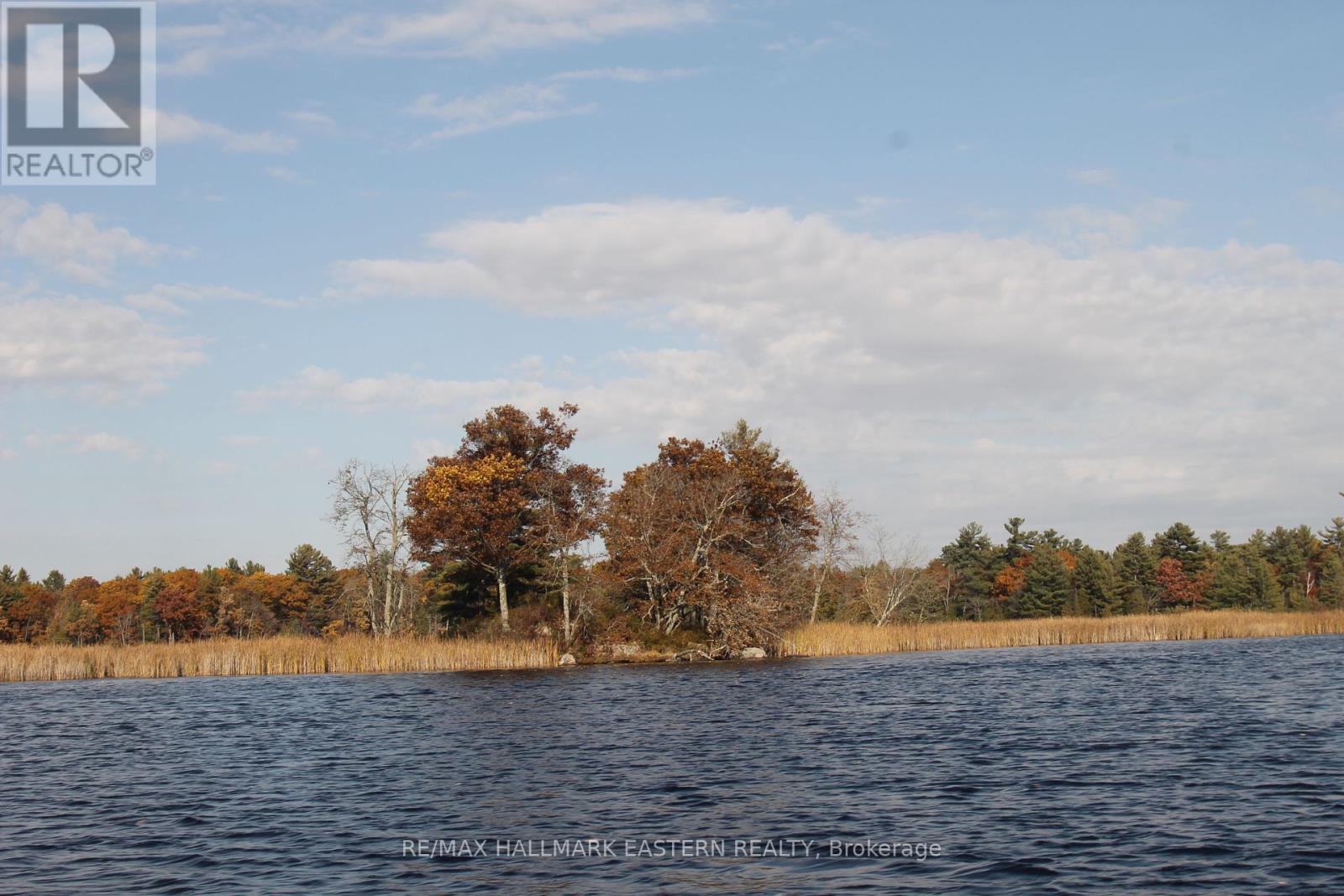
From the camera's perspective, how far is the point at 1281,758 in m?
20.5

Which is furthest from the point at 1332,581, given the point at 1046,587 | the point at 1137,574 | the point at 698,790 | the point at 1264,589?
the point at 698,790

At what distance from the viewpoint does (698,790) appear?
19.1 metres

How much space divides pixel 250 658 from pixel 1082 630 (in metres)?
48.9

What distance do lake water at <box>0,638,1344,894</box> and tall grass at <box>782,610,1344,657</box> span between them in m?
26.2

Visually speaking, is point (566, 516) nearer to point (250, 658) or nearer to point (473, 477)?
point (473, 477)

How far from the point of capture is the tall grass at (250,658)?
50344 mm

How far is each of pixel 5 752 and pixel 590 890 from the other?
20221 mm

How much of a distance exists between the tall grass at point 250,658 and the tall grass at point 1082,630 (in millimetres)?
20645

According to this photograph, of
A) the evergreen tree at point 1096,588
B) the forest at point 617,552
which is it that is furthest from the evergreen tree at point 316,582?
the evergreen tree at point 1096,588

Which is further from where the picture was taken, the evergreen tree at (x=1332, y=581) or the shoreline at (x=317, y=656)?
the evergreen tree at (x=1332, y=581)

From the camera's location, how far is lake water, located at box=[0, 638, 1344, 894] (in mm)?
13539

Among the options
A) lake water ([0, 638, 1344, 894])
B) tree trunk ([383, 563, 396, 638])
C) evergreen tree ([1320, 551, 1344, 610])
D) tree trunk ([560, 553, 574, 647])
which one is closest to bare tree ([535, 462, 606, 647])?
tree trunk ([560, 553, 574, 647])

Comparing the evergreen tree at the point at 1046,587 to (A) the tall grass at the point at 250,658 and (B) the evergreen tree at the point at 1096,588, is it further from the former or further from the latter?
(A) the tall grass at the point at 250,658

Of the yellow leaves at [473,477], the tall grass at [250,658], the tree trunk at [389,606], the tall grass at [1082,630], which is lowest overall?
the tall grass at [1082,630]
